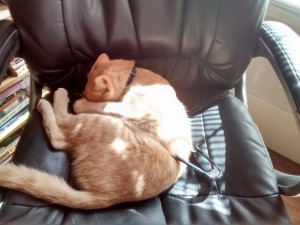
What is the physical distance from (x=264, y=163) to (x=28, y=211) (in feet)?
2.01

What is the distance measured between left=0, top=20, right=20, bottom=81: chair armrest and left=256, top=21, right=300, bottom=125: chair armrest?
2.35 ft

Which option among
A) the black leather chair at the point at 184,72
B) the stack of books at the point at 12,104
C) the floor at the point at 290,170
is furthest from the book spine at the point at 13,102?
the floor at the point at 290,170

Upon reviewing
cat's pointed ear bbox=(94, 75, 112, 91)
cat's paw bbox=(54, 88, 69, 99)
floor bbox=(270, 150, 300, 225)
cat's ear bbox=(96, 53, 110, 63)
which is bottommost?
floor bbox=(270, 150, 300, 225)

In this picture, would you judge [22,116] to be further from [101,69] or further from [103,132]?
[103,132]

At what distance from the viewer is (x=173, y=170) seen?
823 millimetres

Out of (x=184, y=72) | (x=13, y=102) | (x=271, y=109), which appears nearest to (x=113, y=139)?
(x=184, y=72)

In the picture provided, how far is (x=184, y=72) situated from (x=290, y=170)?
0.86 meters

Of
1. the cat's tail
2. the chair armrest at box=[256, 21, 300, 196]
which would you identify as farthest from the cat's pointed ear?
the chair armrest at box=[256, 21, 300, 196]

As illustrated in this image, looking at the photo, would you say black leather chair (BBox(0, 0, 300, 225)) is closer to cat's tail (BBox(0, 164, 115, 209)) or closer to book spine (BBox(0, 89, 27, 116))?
cat's tail (BBox(0, 164, 115, 209))

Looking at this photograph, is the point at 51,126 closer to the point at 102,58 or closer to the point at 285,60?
the point at 102,58

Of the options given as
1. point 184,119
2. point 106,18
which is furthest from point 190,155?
point 106,18

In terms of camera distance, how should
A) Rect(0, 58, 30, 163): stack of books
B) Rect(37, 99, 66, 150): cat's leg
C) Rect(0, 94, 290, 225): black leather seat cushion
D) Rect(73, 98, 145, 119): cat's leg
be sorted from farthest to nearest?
Rect(0, 58, 30, 163): stack of books < Rect(73, 98, 145, 119): cat's leg < Rect(37, 99, 66, 150): cat's leg < Rect(0, 94, 290, 225): black leather seat cushion

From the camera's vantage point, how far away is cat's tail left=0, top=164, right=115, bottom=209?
2.36 ft

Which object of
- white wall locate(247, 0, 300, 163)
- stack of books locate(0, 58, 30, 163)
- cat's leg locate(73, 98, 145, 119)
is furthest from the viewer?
white wall locate(247, 0, 300, 163)
